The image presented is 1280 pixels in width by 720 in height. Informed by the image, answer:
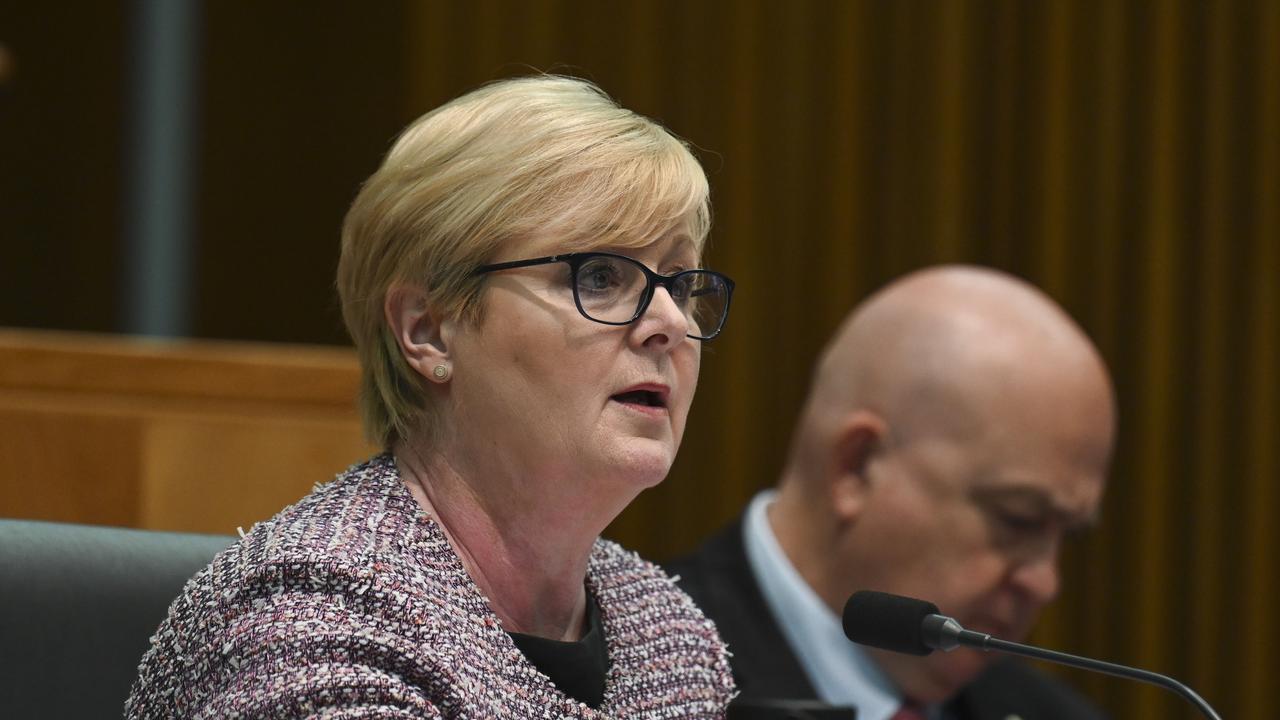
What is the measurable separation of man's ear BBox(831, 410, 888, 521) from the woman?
1083 mm

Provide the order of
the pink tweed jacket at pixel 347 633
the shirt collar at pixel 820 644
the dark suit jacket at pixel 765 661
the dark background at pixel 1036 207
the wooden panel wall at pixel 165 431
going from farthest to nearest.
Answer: the dark background at pixel 1036 207, the shirt collar at pixel 820 644, the dark suit jacket at pixel 765 661, the wooden panel wall at pixel 165 431, the pink tweed jacket at pixel 347 633

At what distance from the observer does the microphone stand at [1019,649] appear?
127cm

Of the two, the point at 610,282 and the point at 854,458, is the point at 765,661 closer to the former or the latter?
the point at 854,458

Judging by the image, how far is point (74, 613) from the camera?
4.49 feet

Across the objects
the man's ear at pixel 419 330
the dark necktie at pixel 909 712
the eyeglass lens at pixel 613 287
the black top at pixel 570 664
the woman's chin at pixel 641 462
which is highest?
the eyeglass lens at pixel 613 287

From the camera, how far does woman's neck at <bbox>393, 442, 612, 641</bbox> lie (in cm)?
135

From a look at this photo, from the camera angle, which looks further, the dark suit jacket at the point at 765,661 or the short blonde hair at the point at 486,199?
the dark suit jacket at the point at 765,661

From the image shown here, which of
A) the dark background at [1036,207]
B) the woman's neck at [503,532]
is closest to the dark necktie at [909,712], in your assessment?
the dark background at [1036,207]

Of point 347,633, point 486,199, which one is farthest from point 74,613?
point 486,199

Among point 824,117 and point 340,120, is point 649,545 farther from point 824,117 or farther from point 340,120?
point 340,120

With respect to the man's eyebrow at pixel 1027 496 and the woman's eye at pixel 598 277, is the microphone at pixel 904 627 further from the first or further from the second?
the man's eyebrow at pixel 1027 496

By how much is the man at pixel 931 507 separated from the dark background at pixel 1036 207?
0.63 metres

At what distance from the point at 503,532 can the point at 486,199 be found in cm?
29

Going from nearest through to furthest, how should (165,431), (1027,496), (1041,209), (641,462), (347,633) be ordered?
(347,633)
(641,462)
(165,431)
(1027,496)
(1041,209)
